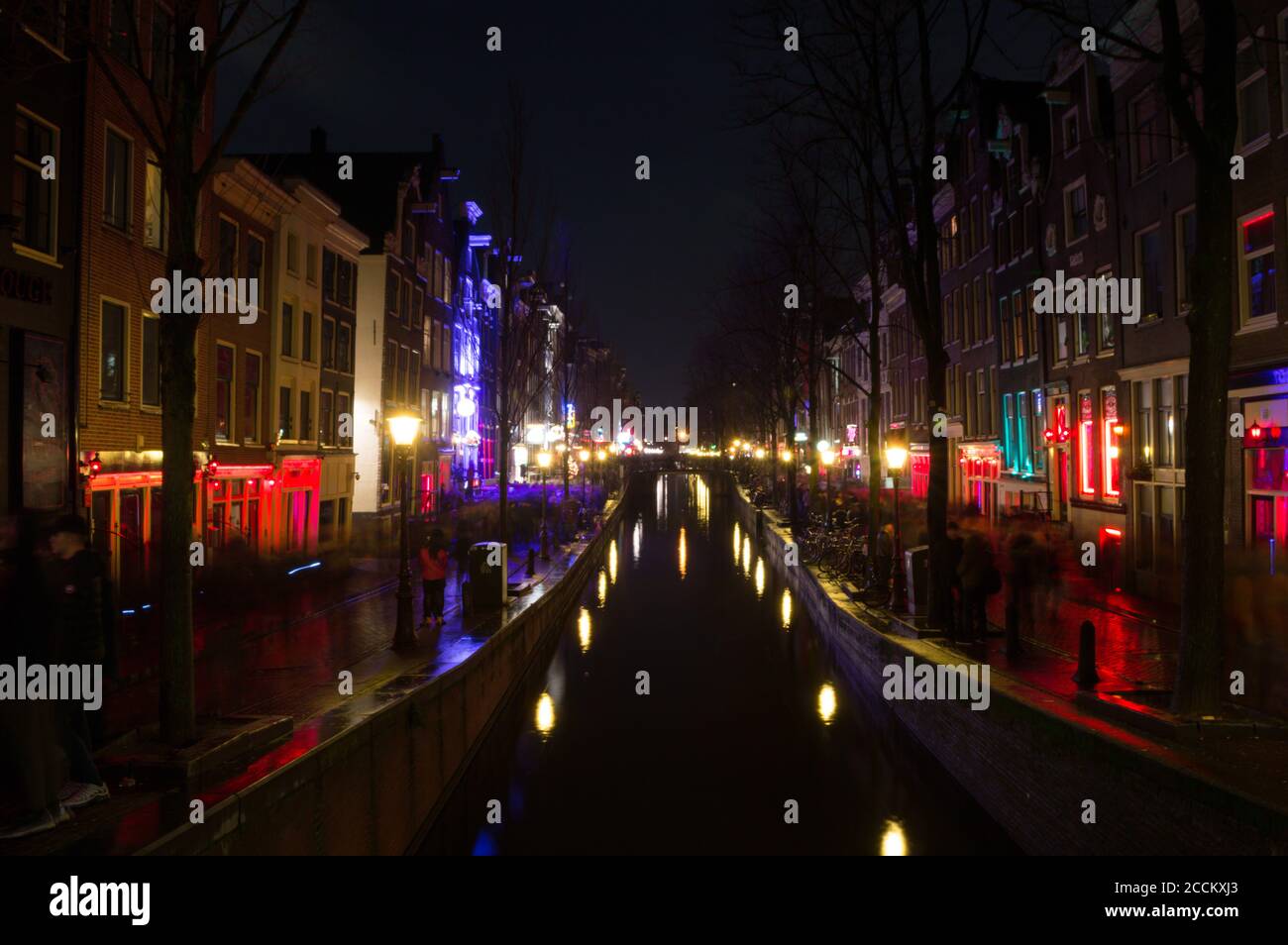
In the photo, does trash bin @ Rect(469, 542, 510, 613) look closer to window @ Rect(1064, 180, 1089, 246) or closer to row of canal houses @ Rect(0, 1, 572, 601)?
row of canal houses @ Rect(0, 1, 572, 601)

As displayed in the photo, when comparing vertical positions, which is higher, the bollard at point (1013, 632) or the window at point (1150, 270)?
the window at point (1150, 270)

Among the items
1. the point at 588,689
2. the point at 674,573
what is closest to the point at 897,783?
the point at 588,689

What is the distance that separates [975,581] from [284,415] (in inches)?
929

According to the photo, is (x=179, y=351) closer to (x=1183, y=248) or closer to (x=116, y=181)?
(x=116, y=181)

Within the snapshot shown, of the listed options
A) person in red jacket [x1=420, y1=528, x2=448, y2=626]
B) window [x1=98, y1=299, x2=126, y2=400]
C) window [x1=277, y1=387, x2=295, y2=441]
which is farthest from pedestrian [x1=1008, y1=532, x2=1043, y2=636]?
window [x1=277, y1=387, x2=295, y2=441]

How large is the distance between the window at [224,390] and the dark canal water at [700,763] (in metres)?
11.0

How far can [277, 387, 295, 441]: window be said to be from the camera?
97.9 feet

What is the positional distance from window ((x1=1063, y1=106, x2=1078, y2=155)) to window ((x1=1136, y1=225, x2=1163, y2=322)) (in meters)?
5.64

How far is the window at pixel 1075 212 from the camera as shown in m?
27.3

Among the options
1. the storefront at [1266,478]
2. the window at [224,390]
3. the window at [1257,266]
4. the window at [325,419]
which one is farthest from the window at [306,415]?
the storefront at [1266,478]
